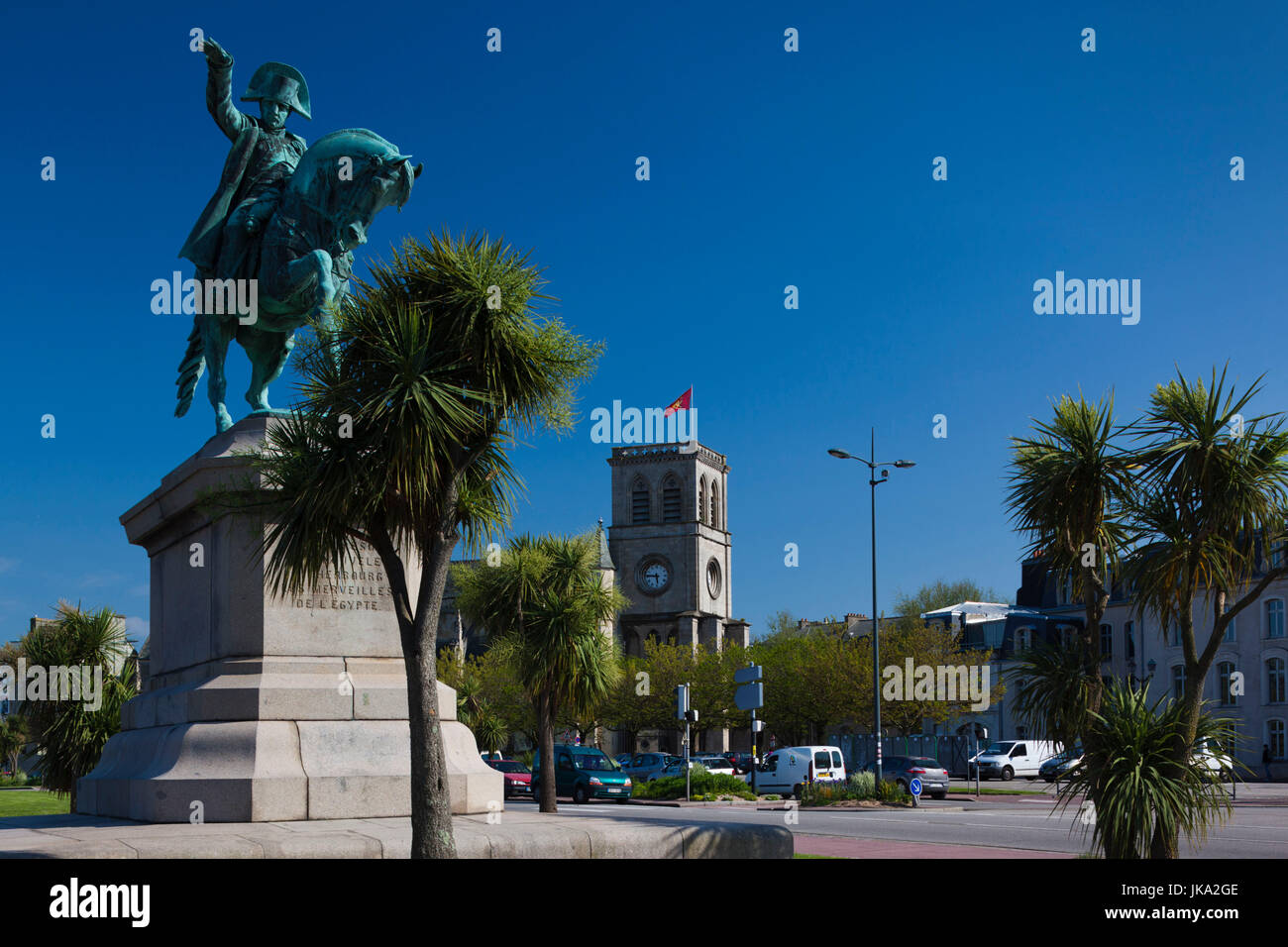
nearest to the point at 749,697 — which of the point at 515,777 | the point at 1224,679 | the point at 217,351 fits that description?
the point at 217,351

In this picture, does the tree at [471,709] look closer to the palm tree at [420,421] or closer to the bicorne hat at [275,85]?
the bicorne hat at [275,85]

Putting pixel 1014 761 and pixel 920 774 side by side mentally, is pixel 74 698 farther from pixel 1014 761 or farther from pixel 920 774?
pixel 1014 761

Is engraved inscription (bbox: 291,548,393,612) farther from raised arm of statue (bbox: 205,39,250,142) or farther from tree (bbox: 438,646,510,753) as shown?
tree (bbox: 438,646,510,753)

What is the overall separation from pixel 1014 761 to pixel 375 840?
A: 53.9 m

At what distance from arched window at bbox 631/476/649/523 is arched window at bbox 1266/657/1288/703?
8472cm

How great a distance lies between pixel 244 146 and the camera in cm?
1490

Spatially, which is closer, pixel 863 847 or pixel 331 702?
pixel 331 702

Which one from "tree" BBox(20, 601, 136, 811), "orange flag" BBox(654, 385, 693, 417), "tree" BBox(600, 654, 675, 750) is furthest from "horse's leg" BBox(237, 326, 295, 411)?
"orange flag" BBox(654, 385, 693, 417)

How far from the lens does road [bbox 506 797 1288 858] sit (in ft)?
62.0

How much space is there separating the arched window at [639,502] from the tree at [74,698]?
120 meters

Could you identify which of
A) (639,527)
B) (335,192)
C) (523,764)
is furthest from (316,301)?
(639,527)

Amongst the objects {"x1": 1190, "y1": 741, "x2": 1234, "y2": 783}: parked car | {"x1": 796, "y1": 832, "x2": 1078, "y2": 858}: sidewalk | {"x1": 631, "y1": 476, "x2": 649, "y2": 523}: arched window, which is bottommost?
{"x1": 796, "y1": 832, "x2": 1078, "y2": 858}: sidewalk
